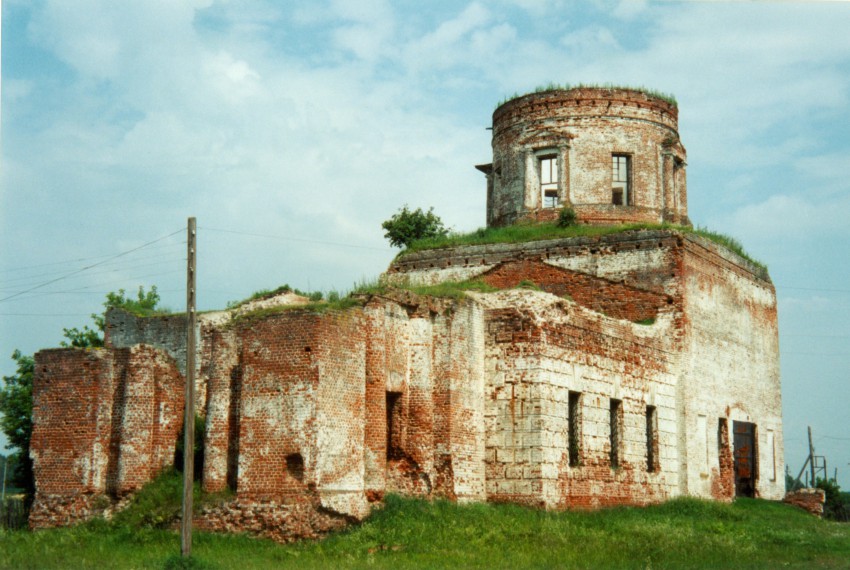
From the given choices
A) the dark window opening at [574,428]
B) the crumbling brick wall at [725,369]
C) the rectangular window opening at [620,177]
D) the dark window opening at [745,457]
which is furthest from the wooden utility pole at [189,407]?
the dark window opening at [745,457]

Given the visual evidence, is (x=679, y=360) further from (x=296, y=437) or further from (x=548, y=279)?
(x=296, y=437)

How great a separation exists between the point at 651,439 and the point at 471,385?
5.26 metres

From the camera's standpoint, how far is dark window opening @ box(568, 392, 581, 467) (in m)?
19.4

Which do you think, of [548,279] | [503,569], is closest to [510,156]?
[548,279]

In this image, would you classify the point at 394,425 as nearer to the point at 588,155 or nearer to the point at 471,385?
the point at 471,385

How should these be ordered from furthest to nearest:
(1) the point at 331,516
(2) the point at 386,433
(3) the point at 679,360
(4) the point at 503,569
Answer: (3) the point at 679,360
(2) the point at 386,433
(1) the point at 331,516
(4) the point at 503,569

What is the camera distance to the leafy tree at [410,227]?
31812 millimetres

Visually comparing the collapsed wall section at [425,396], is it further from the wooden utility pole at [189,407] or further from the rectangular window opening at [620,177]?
the rectangular window opening at [620,177]

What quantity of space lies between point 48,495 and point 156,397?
240cm

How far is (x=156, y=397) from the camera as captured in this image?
18594 mm

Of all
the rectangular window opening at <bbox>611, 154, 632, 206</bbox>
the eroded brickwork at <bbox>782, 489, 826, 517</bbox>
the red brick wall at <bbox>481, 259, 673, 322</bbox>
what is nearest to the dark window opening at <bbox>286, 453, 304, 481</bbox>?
the red brick wall at <bbox>481, 259, 673, 322</bbox>

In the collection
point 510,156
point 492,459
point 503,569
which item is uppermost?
point 510,156

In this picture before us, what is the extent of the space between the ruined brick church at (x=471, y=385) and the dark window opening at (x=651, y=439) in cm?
3

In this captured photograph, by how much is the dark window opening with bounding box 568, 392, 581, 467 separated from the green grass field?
1095 millimetres
